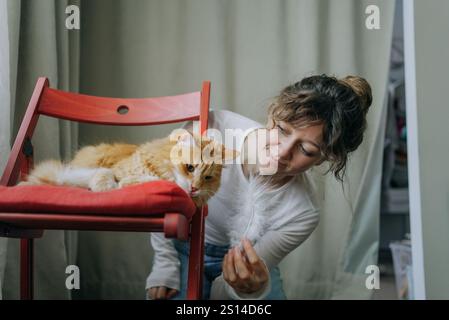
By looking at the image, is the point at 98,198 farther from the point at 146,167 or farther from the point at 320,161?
the point at 320,161

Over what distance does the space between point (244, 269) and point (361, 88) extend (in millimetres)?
528

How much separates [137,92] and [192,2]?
267mm

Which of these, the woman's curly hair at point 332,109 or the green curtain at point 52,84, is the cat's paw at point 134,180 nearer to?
the green curtain at point 52,84

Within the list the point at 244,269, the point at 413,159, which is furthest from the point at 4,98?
the point at 413,159

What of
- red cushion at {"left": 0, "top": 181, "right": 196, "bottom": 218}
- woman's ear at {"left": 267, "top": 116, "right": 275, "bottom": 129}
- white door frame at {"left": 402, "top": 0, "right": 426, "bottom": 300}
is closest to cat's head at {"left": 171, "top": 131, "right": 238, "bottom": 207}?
woman's ear at {"left": 267, "top": 116, "right": 275, "bottom": 129}

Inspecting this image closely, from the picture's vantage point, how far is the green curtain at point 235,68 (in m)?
1.09

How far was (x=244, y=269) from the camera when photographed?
105 cm

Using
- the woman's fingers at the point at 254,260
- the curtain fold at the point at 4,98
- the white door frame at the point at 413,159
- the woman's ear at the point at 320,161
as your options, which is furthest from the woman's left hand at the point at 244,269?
the curtain fold at the point at 4,98

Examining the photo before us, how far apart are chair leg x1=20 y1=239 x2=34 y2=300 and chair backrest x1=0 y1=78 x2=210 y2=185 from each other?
0.22 meters

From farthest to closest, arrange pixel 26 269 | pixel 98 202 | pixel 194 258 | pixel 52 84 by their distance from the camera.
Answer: pixel 52 84
pixel 26 269
pixel 194 258
pixel 98 202

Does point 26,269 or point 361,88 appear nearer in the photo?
point 26,269

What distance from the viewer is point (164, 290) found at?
108cm

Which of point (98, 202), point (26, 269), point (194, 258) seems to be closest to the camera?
point (98, 202)

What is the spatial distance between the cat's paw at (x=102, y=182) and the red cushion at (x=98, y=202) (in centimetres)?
18
